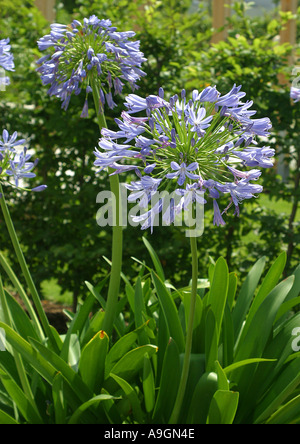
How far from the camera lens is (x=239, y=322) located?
2688 mm

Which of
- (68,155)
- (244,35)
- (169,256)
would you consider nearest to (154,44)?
(244,35)

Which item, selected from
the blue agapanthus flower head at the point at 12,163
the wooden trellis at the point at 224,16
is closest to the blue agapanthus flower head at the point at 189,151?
the blue agapanthus flower head at the point at 12,163

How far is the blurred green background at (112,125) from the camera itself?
3.93 m

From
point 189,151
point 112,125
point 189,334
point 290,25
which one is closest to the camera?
point 189,151

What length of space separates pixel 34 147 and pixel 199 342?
2477mm

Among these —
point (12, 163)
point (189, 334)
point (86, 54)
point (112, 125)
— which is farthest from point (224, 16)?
point (189, 334)

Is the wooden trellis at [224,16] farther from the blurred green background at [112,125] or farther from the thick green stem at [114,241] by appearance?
the thick green stem at [114,241]

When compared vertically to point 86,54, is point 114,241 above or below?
below

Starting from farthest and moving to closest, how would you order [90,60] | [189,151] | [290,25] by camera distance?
[290,25] → [90,60] → [189,151]

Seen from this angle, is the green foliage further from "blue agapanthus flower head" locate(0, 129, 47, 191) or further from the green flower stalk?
"blue agapanthus flower head" locate(0, 129, 47, 191)

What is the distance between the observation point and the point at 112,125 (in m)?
4.19

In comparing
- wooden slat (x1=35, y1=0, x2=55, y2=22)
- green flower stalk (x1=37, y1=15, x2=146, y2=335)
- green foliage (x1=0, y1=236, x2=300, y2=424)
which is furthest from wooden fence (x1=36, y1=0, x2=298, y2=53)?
green foliage (x1=0, y1=236, x2=300, y2=424)

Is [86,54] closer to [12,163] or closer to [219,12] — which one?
[12,163]
